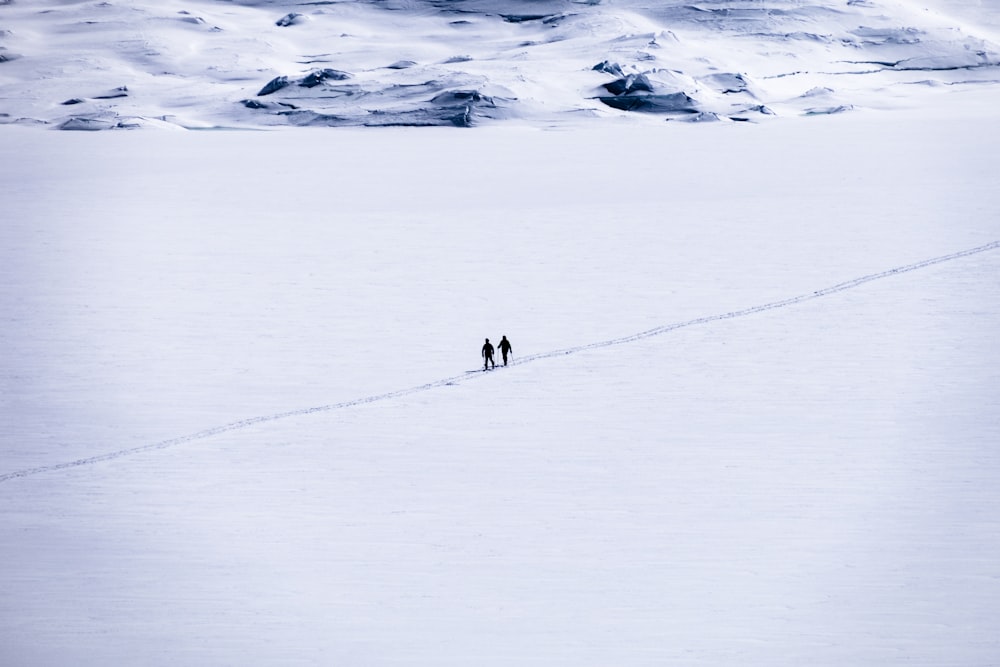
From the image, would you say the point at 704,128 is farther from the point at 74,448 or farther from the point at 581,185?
the point at 74,448

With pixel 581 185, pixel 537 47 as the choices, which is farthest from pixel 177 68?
pixel 581 185

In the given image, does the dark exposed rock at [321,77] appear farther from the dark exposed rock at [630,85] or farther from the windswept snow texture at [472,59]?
the dark exposed rock at [630,85]

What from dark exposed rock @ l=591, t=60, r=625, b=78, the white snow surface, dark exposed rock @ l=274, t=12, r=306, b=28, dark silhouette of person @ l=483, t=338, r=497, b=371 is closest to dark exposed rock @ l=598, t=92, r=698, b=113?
dark exposed rock @ l=591, t=60, r=625, b=78

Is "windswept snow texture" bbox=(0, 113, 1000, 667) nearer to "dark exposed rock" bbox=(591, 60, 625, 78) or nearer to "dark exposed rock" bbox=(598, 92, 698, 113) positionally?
"dark exposed rock" bbox=(598, 92, 698, 113)

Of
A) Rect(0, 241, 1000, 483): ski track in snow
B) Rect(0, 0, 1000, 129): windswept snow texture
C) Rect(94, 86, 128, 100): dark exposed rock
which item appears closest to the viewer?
Rect(0, 241, 1000, 483): ski track in snow

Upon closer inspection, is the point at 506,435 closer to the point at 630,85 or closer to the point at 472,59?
the point at 630,85
